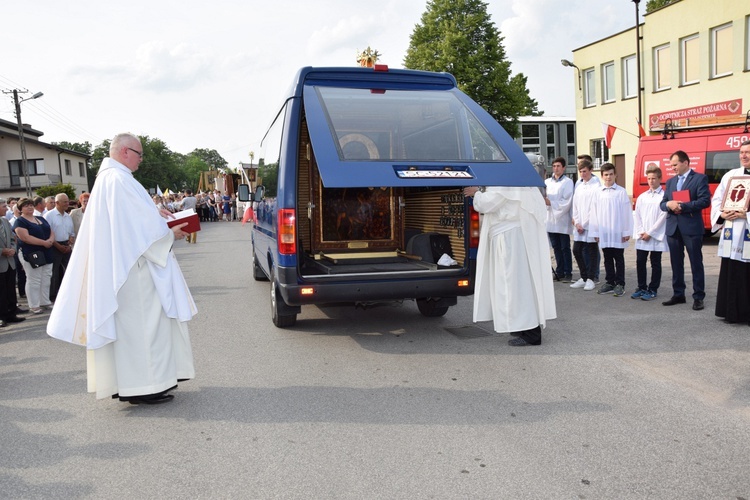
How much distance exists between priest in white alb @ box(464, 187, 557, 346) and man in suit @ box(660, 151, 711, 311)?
2.50 m

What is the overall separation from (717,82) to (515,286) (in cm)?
2261

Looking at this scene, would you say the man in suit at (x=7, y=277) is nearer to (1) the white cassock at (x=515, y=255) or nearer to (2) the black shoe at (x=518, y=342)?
(1) the white cassock at (x=515, y=255)

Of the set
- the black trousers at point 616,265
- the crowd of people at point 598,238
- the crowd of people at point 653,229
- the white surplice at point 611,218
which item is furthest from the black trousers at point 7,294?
the black trousers at point 616,265

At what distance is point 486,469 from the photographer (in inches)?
149

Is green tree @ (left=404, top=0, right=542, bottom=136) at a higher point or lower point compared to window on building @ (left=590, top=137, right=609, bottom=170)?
higher

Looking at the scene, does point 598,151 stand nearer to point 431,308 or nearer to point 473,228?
point 431,308

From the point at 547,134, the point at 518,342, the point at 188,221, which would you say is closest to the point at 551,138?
the point at 547,134

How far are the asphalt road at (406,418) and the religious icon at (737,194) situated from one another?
1292mm

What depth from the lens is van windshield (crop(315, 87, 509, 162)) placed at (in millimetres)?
6660

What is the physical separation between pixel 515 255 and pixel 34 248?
734 cm

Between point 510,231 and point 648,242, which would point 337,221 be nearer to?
point 510,231

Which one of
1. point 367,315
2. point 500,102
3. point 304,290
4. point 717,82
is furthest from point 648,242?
point 500,102

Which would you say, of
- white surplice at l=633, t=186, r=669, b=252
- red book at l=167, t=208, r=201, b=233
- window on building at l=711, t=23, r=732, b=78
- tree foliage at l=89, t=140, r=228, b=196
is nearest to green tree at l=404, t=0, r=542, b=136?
window on building at l=711, t=23, r=732, b=78

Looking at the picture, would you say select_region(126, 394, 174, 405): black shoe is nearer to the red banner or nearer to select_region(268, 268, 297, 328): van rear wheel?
select_region(268, 268, 297, 328): van rear wheel
